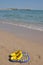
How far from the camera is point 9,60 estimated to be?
5.42 m

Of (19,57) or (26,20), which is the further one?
(26,20)

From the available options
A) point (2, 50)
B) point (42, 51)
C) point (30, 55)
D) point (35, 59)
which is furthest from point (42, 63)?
point (2, 50)

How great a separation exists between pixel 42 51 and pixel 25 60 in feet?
4.00

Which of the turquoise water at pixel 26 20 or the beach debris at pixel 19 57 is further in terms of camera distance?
the turquoise water at pixel 26 20

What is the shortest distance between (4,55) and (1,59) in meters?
0.39

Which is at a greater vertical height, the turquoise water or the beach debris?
the beach debris

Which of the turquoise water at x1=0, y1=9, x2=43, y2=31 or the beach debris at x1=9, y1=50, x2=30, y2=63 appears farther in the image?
the turquoise water at x1=0, y1=9, x2=43, y2=31

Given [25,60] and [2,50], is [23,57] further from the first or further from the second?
[2,50]

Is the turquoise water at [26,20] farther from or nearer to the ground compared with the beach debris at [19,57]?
nearer to the ground

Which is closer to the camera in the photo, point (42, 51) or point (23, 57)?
point (23, 57)

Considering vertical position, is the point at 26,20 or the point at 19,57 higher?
the point at 19,57

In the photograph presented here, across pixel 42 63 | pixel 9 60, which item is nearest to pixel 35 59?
pixel 42 63

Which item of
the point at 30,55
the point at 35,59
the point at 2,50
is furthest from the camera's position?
the point at 2,50

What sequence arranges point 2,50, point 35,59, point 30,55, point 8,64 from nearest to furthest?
1. point 8,64
2. point 35,59
3. point 30,55
4. point 2,50
